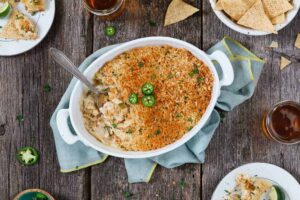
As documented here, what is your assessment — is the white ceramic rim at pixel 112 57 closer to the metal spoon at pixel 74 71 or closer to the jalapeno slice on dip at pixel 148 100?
the metal spoon at pixel 74 71

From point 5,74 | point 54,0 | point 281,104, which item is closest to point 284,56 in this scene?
point 281,104

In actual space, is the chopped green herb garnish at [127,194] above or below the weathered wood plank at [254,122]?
below

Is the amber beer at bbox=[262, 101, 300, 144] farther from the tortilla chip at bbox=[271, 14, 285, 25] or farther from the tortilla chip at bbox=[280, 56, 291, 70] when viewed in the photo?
the tortilla chip at bbox=[271, 14, 285, 25]

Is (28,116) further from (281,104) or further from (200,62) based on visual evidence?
(281,104)

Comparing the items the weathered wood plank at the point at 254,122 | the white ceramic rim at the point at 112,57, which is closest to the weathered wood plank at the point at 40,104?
the white ceramic rim at the point at 112,57

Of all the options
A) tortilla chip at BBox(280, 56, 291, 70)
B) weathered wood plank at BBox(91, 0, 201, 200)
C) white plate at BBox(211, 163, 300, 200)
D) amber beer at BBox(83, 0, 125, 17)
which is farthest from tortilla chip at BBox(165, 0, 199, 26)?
white plate at BBox(211, 163, 300, 200)
